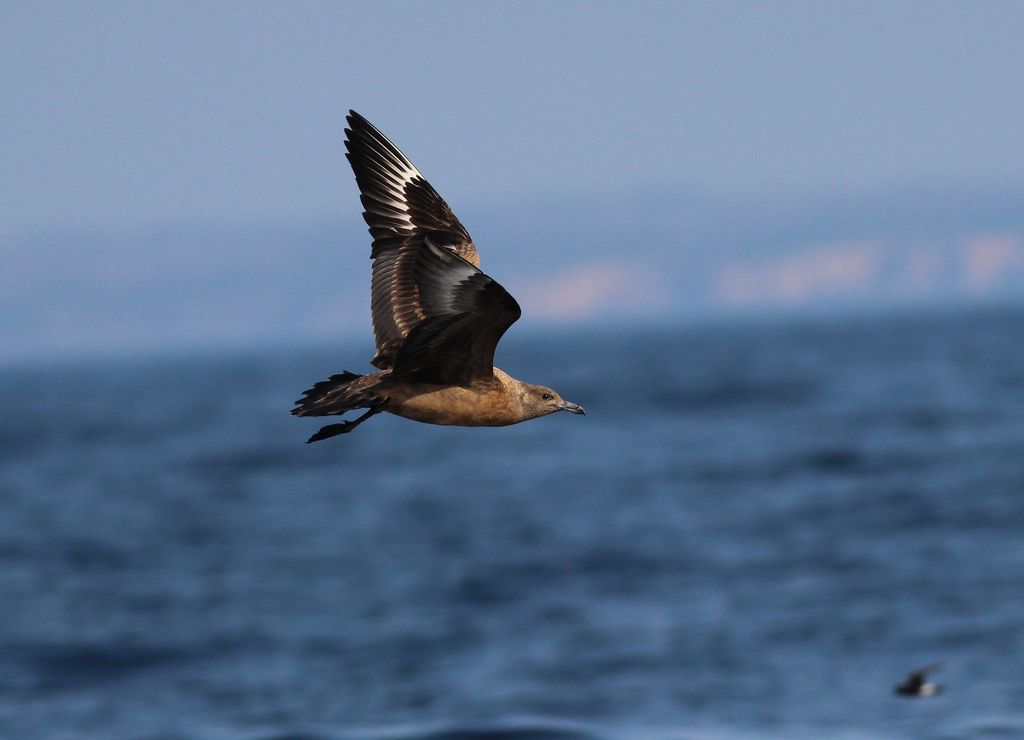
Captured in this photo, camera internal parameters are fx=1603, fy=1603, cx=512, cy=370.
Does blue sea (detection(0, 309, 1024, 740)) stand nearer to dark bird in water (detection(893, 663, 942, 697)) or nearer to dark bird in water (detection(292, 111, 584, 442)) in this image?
dark bird in water (detection(893, 663, 942, 697))

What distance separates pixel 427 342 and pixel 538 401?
1299mm

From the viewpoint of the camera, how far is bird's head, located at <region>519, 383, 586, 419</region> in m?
11.5

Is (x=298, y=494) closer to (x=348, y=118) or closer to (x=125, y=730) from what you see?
(x=125, y=730)

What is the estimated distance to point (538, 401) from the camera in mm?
11594

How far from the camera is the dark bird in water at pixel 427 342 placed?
1038 cm

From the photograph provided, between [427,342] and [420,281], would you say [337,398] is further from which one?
[420,281]

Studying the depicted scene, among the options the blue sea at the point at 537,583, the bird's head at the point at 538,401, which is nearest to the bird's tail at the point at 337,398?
the bird's head at the point at 538,401

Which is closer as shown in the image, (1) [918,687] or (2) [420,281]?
(2) [420,281]

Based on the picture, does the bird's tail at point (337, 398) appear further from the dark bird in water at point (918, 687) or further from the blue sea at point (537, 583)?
the dark bird in water at point (918, 687)

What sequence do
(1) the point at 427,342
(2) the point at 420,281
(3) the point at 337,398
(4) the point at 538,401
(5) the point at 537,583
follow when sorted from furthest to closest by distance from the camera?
1. (5) the point at 537,583
2. (4) the point at 538,401
3. (2) the point at 420,281
4. (3) the point at 337,398
5. (1) the point at 427,342

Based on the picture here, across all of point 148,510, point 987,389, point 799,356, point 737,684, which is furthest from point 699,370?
point 737,684

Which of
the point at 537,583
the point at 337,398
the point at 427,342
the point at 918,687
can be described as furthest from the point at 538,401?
the point at 537,583

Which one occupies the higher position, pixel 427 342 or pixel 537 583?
pixel 537 583

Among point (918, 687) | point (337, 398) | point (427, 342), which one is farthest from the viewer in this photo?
point (918, 687)
